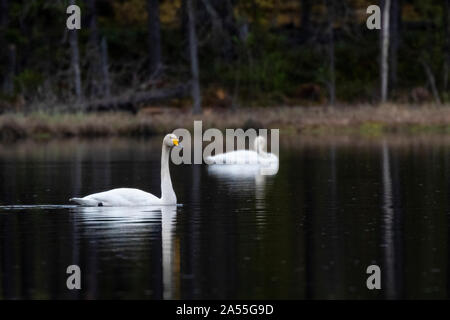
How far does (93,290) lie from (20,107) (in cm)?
3833

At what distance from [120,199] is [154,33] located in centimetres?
4082

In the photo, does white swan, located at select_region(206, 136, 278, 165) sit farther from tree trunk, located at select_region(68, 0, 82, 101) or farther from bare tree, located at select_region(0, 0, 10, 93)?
bare tree, located at select_region(0, 0, 10, 93)

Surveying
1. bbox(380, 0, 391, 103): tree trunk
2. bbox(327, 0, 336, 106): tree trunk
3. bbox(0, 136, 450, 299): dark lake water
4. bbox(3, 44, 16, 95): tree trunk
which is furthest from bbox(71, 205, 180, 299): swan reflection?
bbox(3, 44, 16, 95): tree trunk

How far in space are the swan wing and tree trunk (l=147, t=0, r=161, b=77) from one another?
3962cm

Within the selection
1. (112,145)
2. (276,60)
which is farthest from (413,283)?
(276,60)

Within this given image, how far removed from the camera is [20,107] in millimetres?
49375

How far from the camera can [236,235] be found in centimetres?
1603

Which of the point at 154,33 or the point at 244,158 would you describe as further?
the point at 154,33

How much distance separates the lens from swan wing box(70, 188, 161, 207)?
1928 centimetres

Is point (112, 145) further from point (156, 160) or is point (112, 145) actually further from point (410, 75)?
point (410, 75)

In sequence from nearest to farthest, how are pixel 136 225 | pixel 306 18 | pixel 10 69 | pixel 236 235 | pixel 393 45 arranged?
pixel 236 235 → pixel 136 225 → pixel 393 45 → pixel 10 69 → pixel 306 18

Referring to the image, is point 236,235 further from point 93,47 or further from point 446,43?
point 446,43

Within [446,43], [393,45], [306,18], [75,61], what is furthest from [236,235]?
[306,18]

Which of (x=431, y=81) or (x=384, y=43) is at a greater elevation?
(x=384, y=43)
